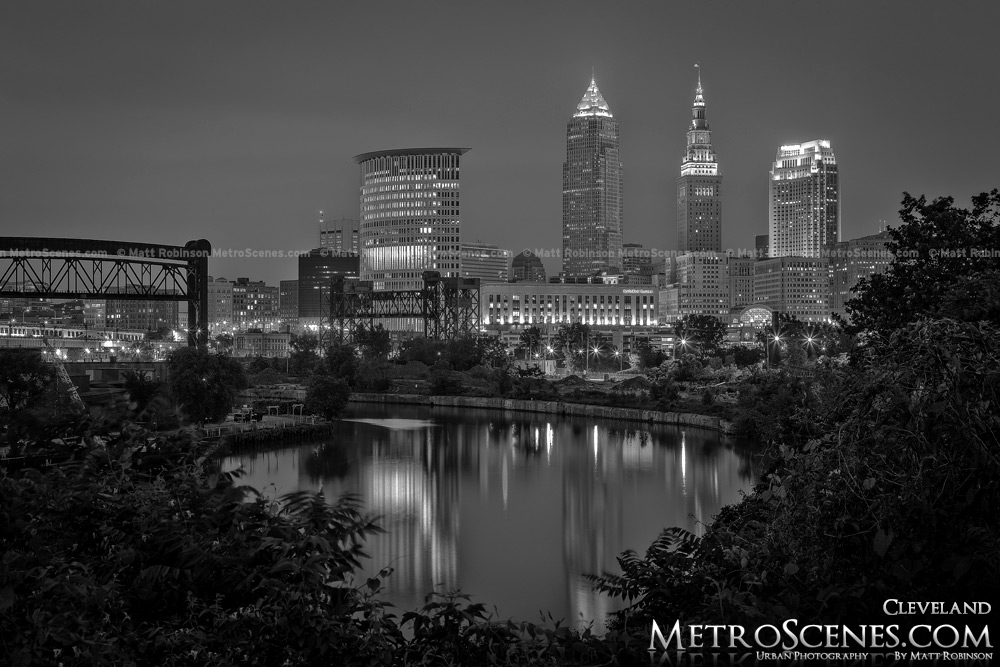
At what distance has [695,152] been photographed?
472ft

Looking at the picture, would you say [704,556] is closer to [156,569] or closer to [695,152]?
[156,569]

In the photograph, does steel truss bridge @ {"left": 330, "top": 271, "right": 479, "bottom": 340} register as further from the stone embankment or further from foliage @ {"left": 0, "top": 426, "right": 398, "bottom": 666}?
foliage @ {"left": 0, "top": 426, "right": 398, "bottom": 666}

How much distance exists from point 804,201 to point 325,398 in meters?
124

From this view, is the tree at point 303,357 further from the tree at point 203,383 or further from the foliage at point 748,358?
the tree at point 203,383

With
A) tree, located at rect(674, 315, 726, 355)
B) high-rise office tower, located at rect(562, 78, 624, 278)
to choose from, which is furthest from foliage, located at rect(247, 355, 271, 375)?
high-rise office tower, located at rect(562, 78, 624, 278)

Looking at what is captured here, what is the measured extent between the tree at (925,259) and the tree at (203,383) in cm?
2138

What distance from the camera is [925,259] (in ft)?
40.9

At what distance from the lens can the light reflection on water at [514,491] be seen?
13.7 meters

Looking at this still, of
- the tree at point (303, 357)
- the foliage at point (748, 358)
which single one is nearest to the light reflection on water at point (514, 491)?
the foliage at point (748, 358)

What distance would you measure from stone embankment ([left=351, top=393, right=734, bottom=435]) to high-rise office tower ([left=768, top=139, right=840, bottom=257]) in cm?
10774

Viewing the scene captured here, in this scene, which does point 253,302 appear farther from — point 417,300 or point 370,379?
point 370,379

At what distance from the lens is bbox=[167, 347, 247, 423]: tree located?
28594mm

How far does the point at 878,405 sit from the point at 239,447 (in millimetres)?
25855

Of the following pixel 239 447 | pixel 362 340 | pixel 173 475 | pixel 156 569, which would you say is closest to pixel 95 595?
pixel 156 569
